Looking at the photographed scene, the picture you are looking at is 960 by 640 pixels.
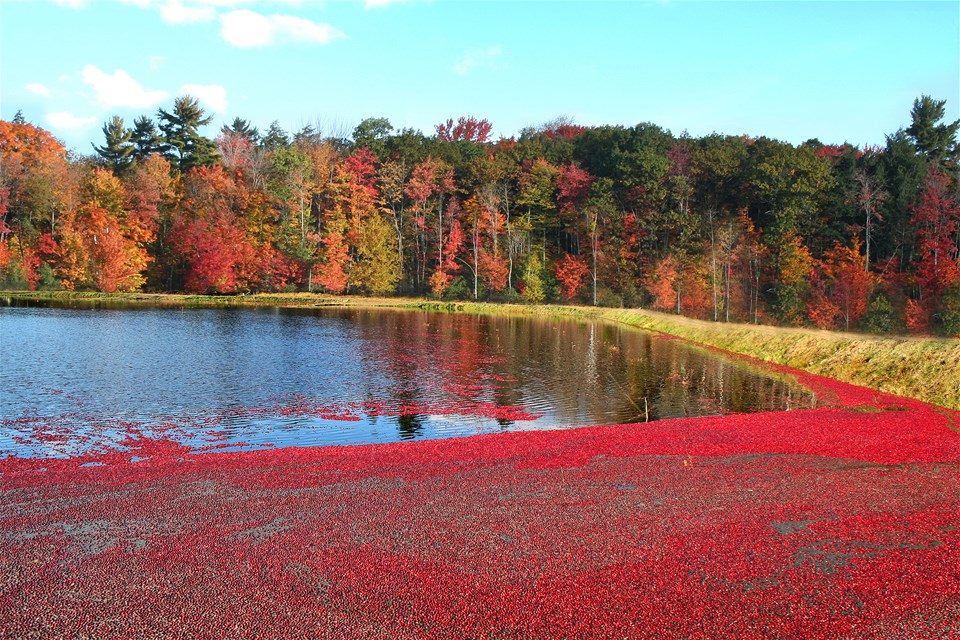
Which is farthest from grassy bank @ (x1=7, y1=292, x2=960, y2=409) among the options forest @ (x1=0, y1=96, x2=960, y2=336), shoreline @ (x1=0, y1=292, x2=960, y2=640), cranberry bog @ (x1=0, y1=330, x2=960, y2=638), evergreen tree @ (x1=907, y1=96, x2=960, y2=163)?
evergreen tree @ (x1=907, y1=96, x2=960, y2=163)

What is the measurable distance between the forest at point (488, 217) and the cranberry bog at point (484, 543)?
47816 mm

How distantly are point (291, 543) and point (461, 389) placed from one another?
1334 centimetres

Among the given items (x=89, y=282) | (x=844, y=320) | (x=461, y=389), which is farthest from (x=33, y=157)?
(x=844, y=320)

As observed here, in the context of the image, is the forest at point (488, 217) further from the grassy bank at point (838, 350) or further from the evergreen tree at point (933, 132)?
the grassy bank at point (838, 350)

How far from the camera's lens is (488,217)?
233ft

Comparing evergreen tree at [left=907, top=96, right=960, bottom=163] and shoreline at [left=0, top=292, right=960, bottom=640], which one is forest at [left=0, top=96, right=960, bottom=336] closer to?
evergreen tree at [left=907, top=96, right=960, bottom=163]

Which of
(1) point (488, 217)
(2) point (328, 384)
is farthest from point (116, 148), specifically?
(2) point (328, 384)

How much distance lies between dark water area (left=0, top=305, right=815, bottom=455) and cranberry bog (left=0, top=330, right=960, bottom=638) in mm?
3230

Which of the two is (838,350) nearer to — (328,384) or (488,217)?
(328,384)

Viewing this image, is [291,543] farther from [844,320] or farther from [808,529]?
[844,320]

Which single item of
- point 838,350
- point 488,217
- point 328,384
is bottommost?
point 328,384

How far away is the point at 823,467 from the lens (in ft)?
Result: 35.0

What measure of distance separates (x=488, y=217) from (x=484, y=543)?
64.9 m

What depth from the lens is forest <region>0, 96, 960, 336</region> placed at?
2217 inches
